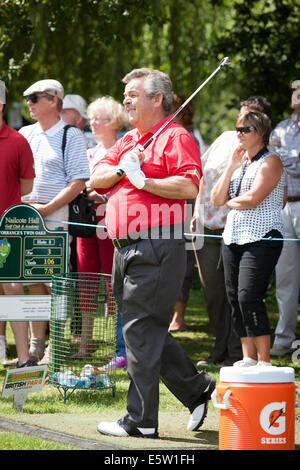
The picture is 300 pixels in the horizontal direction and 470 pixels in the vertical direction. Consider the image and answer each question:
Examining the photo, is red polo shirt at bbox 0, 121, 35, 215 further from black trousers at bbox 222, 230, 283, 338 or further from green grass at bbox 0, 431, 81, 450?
green grass at bbox 0, 431, 81, 450

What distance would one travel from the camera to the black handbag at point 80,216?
24.2 ft

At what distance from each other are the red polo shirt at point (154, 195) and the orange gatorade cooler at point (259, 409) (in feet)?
3.40

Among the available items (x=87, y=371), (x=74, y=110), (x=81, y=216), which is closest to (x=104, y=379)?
(x=87, y=371)

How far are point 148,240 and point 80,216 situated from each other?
252 centimetres

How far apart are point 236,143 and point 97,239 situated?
153 cm

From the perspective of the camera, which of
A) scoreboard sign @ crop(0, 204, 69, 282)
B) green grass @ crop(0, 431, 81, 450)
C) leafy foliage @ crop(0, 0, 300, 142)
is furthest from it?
leafy foliage @ crop(0, 0, 300, 142)

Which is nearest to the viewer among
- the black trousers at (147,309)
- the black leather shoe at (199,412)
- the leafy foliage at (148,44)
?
the black trousers at (147,309)

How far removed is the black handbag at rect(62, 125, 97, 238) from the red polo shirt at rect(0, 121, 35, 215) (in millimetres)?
450

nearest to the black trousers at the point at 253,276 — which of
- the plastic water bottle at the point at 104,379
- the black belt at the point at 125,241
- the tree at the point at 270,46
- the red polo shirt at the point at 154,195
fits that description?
the plastic water bottle at the point at 104,379

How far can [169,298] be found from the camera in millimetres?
4996

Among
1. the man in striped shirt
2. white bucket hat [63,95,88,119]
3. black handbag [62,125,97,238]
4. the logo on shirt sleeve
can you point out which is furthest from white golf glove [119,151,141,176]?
white bucket hat [63,95,88,119]

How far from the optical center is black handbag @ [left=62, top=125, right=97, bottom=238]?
24.2 feet

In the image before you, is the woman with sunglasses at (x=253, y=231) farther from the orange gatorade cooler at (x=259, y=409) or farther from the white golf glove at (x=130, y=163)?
the orange gatorade cooler at (x=259, y=409)
